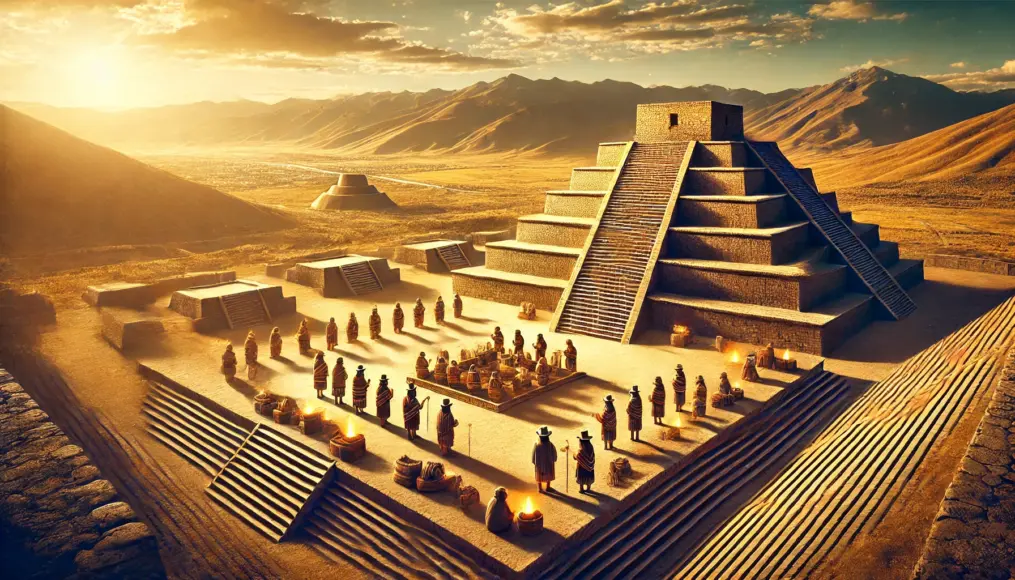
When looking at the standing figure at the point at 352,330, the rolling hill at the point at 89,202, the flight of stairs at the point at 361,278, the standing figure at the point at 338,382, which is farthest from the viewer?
the rolling hill at the point at 89,202

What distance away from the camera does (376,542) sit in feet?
29.9

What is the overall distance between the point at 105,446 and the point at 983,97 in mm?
133859

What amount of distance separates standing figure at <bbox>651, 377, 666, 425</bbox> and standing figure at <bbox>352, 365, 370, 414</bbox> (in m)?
5.38

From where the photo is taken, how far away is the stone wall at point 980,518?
18.2 feet

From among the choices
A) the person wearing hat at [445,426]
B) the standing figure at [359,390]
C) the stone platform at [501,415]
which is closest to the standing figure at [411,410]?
the stone platform at [501,415]

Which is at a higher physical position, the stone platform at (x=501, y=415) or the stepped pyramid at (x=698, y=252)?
the stepped pyramid at (x=698, y=252)

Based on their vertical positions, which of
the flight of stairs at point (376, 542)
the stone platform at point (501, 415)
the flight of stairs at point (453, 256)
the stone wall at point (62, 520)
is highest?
the flight of stairs at point (453, 256)

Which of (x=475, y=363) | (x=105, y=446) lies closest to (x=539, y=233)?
(x=475, y=363)

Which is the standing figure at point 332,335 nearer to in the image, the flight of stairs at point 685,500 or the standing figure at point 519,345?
the standing figure at point 519,345

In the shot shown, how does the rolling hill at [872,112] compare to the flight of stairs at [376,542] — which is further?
the rolling hill at [872,112]

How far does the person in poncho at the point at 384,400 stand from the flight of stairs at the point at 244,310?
359 inches

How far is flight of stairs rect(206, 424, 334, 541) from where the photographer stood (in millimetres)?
10102

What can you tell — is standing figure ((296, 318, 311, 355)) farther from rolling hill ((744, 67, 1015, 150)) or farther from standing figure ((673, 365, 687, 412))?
rolling hill ((744, 67, 1015, 150))

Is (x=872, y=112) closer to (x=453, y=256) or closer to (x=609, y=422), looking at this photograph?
(x=453, y=256)
